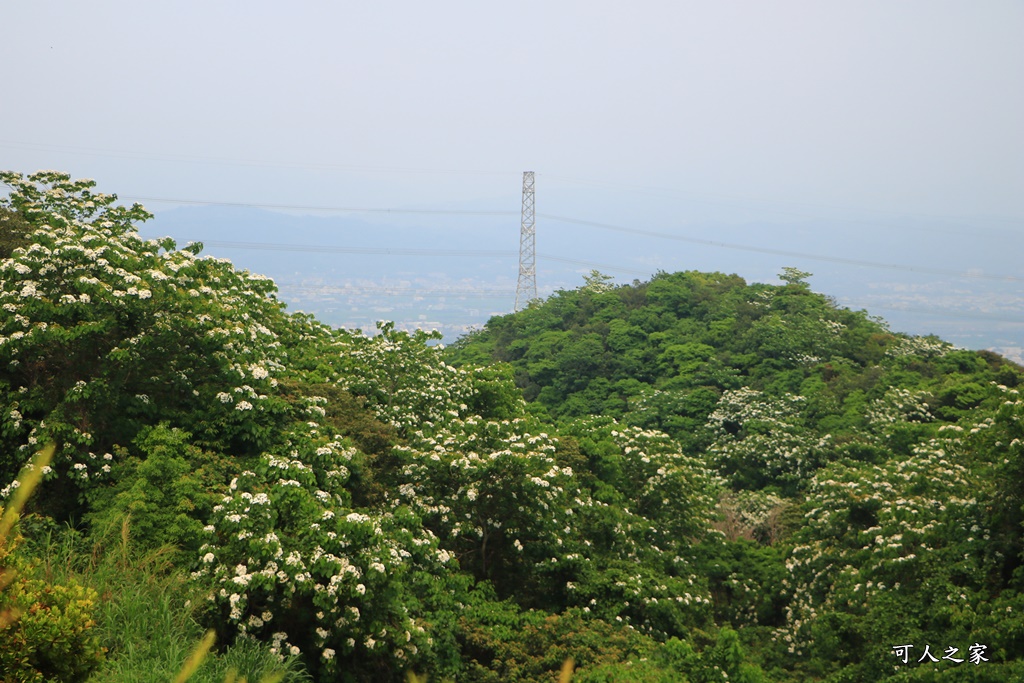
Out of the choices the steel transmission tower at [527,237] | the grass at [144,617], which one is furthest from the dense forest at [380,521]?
the steel transmission tower at [527,237]

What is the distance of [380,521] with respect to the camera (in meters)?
12.4

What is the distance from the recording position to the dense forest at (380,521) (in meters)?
10.6

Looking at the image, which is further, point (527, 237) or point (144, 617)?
point (527, 237)

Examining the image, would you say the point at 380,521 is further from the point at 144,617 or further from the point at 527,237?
the point at 527,237

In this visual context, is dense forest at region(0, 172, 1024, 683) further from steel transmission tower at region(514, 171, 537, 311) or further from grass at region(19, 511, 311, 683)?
steel transmission tower at region(514, 171, 537, 311)

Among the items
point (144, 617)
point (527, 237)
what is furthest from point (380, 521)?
point (527, 237)

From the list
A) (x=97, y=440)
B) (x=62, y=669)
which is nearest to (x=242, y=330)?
(x=97, y=440)

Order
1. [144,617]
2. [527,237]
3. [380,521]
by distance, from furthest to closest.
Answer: [527,237], [380,521], [144,617]

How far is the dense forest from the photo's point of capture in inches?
419

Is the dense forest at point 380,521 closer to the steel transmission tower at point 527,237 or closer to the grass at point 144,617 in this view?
the grass at point 144,617

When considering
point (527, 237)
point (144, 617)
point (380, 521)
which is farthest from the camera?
point (527, 237)

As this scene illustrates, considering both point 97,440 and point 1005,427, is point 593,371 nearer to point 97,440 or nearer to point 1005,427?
point 1005,427

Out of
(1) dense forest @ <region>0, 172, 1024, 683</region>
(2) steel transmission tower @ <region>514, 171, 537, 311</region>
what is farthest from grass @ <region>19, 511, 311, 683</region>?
(2) steel transmission tower @ <region>514, 171, 537, 311</region>

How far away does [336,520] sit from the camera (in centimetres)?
1152
